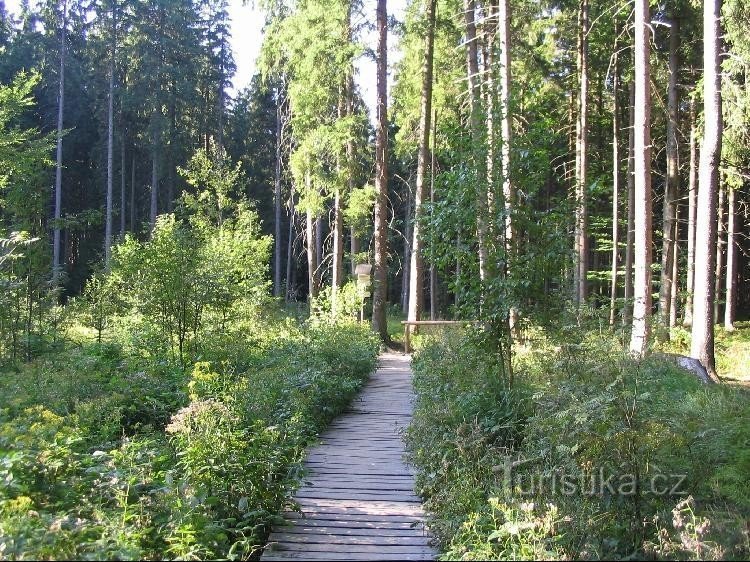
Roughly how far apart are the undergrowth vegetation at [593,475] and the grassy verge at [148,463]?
1.39 metres

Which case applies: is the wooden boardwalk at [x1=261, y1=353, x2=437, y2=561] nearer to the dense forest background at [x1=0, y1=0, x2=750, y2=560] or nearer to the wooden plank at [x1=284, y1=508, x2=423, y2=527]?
the wooden plank at [x1=284, y1=508, x2=423, y2=527]

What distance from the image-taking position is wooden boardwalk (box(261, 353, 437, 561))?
170 inches

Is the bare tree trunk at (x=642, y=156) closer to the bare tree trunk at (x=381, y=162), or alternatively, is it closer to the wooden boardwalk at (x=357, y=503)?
the wooden boardwalk at (x=357, y=503)

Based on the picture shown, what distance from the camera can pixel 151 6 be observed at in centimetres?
3297

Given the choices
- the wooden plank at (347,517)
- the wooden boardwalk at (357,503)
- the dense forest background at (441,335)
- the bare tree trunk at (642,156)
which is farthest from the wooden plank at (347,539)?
the bare tree trunk at (642,156)

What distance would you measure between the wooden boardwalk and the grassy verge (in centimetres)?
24

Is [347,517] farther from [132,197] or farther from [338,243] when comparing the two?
[132,197]

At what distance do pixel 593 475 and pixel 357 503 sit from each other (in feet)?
6.38

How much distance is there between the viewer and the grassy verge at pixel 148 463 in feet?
11.3

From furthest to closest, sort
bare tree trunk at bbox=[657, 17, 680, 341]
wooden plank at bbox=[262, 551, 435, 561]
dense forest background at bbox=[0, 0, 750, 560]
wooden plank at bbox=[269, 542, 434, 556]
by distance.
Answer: bare tree trunk at bbox=[657, 17, 680, 341]
wooden plank at bbox=[269, 542, 434, 556]
wooden plank at bbox=[262, 551, 435, 561]
dense forest background at bbox=[0, 0, 750, 560]

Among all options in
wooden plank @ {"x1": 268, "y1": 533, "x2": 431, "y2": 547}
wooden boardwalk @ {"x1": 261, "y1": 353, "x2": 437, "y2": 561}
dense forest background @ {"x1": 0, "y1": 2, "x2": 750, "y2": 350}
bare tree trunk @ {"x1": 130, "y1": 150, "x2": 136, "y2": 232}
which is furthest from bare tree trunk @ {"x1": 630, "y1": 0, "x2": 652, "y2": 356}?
bare tree trunk @ {"x1": 130, "y1": 150, "x2": 136, "y2": 232}

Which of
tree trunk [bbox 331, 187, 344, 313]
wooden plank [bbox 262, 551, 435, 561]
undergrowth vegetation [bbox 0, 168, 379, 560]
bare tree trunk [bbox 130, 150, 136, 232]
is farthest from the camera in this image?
bare tree trunk [bbox 130, 150, 136, 232]

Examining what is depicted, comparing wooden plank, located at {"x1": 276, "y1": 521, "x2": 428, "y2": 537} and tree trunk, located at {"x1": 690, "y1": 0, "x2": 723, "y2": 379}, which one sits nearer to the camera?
wooden plank, located at {"x1": 276, "y1": 521, "x2": 428, "y2": 537}

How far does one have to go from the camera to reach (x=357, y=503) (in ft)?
17.2
